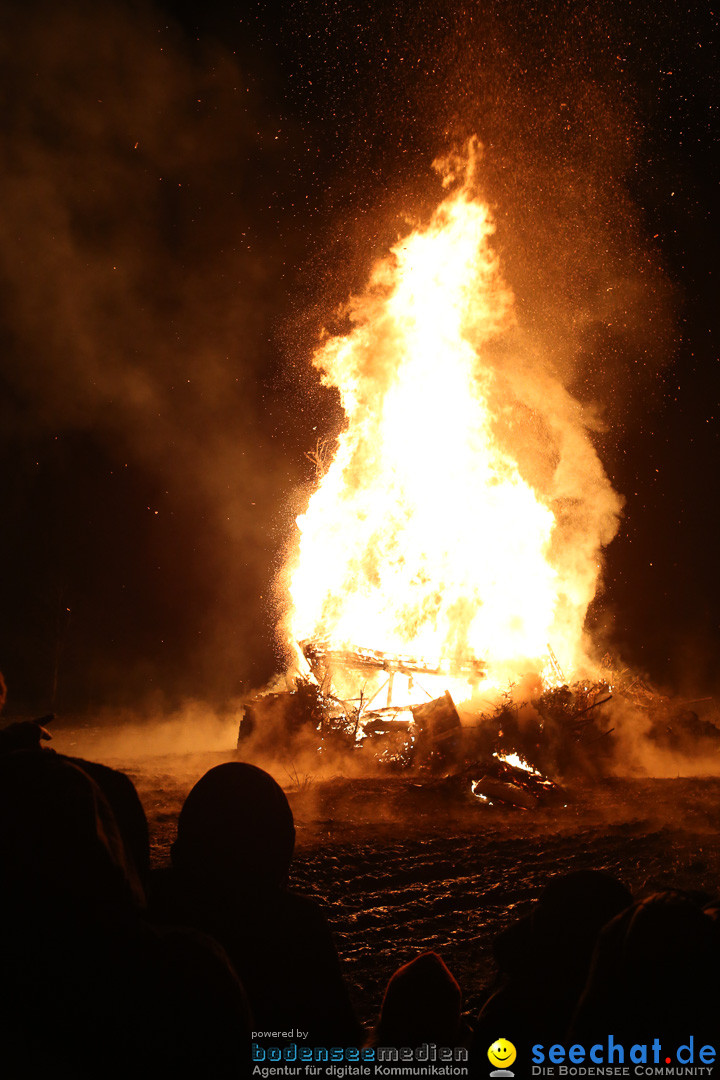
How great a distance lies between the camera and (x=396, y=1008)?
197 centimetres

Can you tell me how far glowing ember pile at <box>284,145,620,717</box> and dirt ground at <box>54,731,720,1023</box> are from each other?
5.62 meters

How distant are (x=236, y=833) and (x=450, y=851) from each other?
6700 millimetres

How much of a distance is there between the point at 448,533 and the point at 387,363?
208 inches

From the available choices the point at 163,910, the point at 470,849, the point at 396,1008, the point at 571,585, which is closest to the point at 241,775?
the point at 163,910

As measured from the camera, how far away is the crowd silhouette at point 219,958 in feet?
3.16

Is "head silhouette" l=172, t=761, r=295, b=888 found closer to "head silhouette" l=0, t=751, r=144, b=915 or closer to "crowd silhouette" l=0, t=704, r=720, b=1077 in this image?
"crowd silhouette" l=0, t=704, r=720, b=1077

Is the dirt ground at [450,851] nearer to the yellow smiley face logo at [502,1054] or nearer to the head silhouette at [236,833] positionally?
the yellow smiley face logo at [502,1054]

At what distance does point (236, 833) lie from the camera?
6.73 ft

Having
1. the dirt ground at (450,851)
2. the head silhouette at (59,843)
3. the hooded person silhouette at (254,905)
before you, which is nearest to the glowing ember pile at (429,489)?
the dirt ground at (450,851)

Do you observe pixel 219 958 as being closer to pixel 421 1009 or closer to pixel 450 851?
pixel 421 1009

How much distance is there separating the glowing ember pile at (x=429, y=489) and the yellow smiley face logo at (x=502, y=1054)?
14.3 metres

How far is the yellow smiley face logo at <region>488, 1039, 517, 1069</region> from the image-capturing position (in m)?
1.77

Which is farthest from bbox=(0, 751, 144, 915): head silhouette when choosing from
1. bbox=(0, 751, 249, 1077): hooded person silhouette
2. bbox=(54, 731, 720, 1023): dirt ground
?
bbox=(54, 731, 720, 1023): dirt ground

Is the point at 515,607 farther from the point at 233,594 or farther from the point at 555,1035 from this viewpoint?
the point at 233,594
